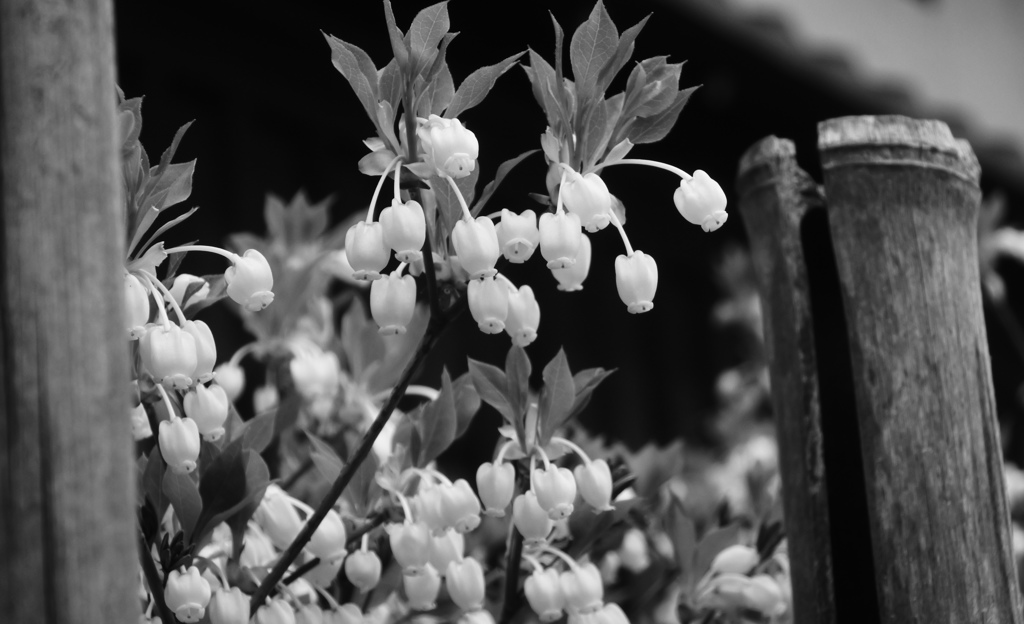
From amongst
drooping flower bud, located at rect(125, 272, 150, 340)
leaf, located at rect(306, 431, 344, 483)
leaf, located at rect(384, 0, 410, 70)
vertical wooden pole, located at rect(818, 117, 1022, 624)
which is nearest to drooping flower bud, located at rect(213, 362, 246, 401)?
leaf, located at rect(306, 431, 344, 483)

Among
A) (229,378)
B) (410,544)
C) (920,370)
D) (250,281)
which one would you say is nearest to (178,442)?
(250,281)

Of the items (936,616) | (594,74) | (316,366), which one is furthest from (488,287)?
(316,366)

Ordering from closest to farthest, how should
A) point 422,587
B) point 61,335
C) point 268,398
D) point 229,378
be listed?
1. point 61,335
2. point 422,587
3. point 229,378
4. point 268,398

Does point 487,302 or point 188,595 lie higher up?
point 487,302

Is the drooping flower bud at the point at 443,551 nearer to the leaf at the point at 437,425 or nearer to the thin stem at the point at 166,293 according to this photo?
the leaf at the point at 437,425

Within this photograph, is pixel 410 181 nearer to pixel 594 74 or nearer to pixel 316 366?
pixel 594 74

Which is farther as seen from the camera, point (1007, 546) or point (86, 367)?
point (1007, 546)

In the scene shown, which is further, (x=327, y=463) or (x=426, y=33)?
(x=327, y=463)

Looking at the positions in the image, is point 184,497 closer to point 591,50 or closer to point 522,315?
point 522,315
